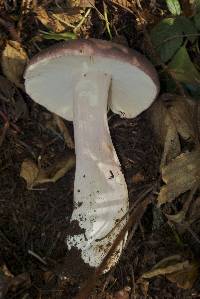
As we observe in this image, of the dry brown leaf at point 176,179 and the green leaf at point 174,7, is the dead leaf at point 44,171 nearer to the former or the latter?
the dry brown leaf at point 176,179

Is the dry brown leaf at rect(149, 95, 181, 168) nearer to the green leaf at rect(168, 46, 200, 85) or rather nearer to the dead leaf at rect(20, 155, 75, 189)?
the green leaf at rect(168, 46, 200, 85)

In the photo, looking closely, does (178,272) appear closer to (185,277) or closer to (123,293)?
(185,277)

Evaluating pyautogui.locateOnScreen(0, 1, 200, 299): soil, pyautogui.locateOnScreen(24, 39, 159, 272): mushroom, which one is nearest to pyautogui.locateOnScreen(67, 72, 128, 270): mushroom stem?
pyautogui.locateOnScreen(24, 39, 159, 272): mushroom

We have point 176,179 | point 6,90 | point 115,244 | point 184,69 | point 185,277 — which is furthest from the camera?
point 6,90

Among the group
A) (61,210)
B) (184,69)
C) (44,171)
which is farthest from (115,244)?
(184,69)

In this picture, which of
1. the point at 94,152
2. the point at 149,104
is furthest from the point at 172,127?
the point at 94,152

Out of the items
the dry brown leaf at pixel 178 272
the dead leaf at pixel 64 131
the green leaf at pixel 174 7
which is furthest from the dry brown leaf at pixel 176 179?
the green leaf at pixel 174 7

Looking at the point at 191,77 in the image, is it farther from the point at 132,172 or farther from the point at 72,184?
the point at 72,184
